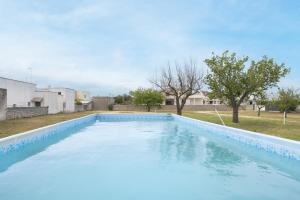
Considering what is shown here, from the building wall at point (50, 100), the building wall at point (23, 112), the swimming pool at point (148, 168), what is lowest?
the swimming pool at point (148, 168)

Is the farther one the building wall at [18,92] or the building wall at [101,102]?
the building wall at [101,102]

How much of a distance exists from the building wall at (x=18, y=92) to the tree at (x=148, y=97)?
14.0m

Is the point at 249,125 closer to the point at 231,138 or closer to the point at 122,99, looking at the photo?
the point at 231,138

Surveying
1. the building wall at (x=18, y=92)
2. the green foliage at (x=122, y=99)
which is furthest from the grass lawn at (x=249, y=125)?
the green foliage at (x=122, y=99)

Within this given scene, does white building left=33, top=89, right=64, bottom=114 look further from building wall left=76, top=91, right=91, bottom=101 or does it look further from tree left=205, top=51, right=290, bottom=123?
building wall left=76, top=91, right=91, bottom=101

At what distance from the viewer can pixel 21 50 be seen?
26.1 m

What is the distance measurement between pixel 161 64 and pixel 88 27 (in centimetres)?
1972

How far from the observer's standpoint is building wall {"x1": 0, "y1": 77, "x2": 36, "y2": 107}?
88.4 ft

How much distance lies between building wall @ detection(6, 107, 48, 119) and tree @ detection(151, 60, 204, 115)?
47.4 feet

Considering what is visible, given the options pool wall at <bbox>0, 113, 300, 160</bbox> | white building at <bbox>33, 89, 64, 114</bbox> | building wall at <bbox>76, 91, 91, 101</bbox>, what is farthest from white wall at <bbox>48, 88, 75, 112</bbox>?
building wall at <bbox>76, 91, 91, 101</bbox>

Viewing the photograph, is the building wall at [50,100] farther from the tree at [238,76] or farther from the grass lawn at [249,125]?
the tree at [238,76]

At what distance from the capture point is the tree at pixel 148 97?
42.9 meters

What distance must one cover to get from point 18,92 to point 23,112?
220 inches

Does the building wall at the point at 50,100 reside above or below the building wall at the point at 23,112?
above
